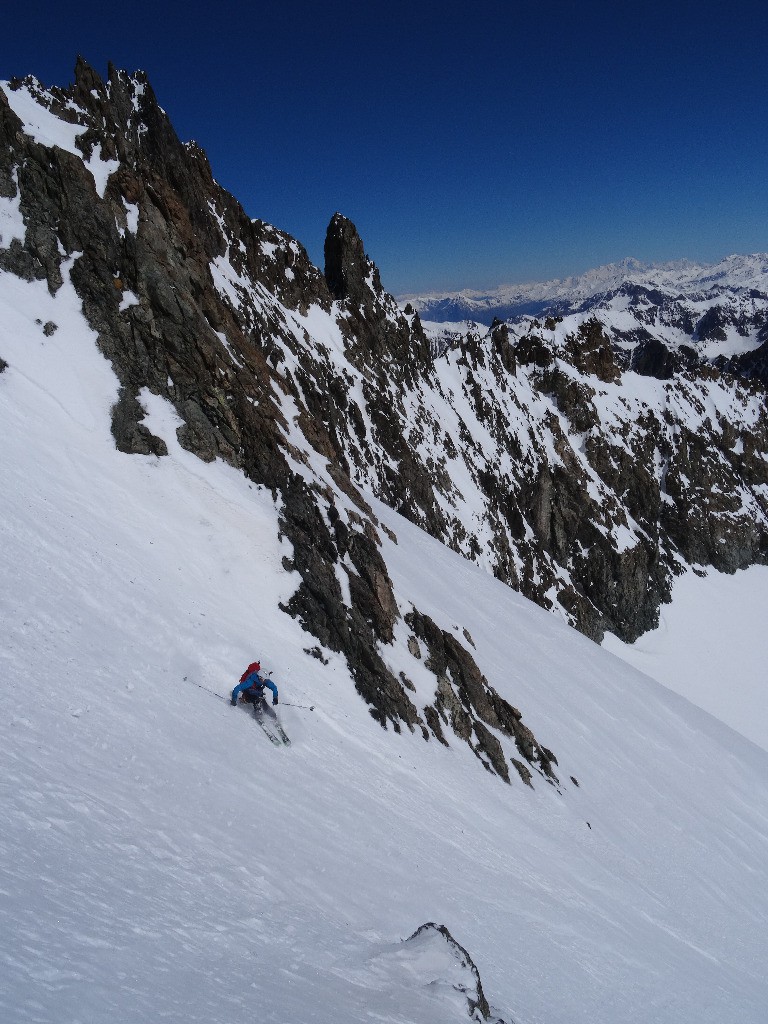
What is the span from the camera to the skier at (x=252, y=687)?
13742 millimetres

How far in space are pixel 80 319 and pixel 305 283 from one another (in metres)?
39.0

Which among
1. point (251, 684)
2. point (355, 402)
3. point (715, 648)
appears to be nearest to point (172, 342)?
point (251, 684)

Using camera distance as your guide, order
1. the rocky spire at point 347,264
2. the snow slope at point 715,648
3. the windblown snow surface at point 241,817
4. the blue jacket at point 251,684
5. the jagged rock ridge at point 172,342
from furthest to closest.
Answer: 1. the rocky spire at point 347,264
2. the snow slope at point 715,648
3. the jagged rock ridge at point 172,342
4. the blue jacket at point 251,684
5. the windblown snow surface at point 241,817

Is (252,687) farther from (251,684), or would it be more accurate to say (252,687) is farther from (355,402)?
(355,402)

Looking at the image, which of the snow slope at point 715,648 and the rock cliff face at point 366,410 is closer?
the rock cliff face at point 366,410

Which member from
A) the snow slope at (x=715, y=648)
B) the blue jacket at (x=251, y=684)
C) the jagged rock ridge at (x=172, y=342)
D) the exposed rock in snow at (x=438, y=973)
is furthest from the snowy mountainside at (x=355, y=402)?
the exposed rock in snow at (x=438, y=973)

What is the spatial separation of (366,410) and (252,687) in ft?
138

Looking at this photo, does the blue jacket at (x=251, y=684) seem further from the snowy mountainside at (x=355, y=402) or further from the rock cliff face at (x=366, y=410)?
the snowy mountainside at (x=355, y=402)

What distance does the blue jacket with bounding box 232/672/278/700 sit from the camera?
1373cm

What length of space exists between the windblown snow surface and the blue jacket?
2.43 feet

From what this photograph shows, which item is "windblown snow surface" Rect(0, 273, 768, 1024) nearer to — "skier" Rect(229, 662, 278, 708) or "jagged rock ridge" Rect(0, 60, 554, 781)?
"skier" Rect(229, 662, 278, 708)

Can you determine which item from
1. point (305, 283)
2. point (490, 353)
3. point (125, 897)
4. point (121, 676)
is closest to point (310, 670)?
point (121, 676)

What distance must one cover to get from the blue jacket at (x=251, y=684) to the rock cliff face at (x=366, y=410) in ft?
14.5

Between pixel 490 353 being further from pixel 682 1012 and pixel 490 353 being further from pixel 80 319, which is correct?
pixel 682 1012
